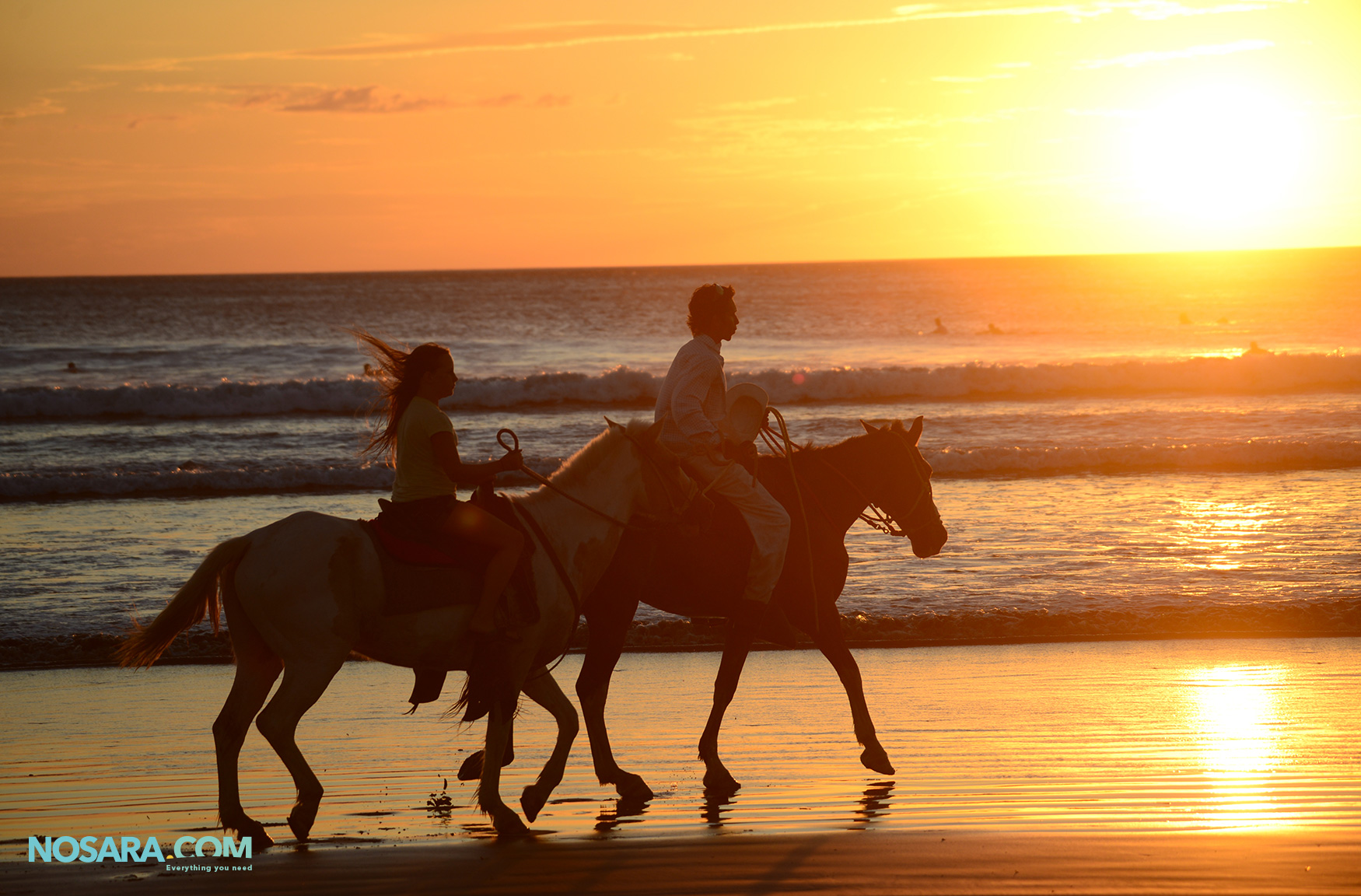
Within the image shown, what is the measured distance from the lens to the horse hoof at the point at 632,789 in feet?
16.5

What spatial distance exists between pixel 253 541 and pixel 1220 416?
22.7 meters

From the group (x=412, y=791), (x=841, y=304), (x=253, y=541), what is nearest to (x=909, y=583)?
(x=412, y=791)

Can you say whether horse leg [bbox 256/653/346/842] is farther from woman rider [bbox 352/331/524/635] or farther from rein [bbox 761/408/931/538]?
rein [bbox 761/408/931/538]

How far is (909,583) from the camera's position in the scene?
988cm

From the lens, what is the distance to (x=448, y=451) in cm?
455

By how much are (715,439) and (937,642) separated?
3.67 m

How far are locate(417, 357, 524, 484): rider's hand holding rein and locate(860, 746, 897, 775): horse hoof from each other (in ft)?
7.18

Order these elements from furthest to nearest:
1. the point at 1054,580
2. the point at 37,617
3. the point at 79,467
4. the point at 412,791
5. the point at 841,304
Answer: the point at 841,304 < the point at 79,467 < the point at 1054,580 < the point at 37,617 < the point at 412,791

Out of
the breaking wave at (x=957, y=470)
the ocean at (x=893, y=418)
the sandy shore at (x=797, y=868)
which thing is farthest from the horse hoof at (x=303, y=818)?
the breaking wave at (x=957, y=470)

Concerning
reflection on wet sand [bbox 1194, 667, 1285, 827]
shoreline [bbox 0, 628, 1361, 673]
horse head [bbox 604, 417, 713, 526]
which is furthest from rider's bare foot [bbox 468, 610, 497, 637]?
shoreline [bbox 0, 628, 1361, 673]

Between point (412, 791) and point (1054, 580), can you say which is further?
point (1054, 580)

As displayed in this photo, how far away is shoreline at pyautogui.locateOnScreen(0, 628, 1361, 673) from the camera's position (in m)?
8.08

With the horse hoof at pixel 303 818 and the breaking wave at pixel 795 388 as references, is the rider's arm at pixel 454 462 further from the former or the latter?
the breaking wave at pixel 795 388

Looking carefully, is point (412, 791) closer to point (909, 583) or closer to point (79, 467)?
point (909, 583)
